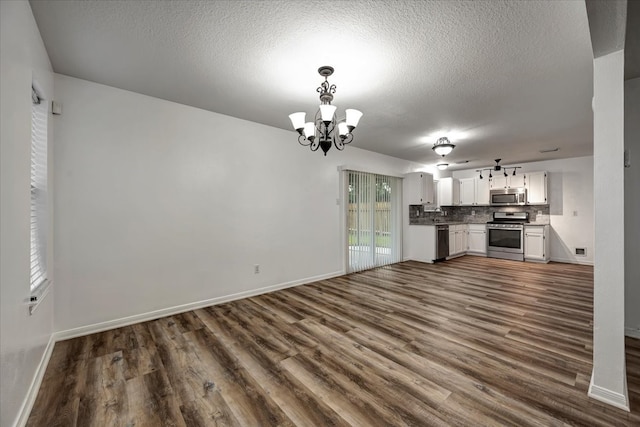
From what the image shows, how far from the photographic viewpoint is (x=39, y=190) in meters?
2.27

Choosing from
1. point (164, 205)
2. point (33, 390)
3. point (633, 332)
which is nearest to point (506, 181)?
point (633, 332)

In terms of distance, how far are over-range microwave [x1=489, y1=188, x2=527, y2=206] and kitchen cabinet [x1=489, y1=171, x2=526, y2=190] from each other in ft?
0.43

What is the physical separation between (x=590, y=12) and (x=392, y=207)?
500 centimetres

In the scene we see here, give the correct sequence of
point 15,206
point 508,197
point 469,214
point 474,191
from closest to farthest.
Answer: point 15,206, point 508,197, point 474,191, point 469,214

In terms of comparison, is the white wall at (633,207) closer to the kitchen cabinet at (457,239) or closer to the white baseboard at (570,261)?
the kitchen cabinet at (457,239)

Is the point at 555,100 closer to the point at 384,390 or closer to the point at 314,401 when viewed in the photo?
the point at 384,390

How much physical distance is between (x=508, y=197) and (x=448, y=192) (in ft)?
4.72

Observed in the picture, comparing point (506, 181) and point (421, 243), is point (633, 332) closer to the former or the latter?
point (421, 243)

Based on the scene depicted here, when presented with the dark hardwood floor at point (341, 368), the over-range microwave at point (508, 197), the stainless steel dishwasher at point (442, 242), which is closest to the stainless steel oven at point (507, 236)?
the over-range microwave at point (508, 197)

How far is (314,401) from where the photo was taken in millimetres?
1717

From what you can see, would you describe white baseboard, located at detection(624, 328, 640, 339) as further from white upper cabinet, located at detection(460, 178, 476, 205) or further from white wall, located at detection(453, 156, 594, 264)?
white upper cabinet, located at detection(460, 178, 476, 205)

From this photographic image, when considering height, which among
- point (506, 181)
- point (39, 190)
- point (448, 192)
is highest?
point (506, 181)

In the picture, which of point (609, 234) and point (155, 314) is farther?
point (155, 314)

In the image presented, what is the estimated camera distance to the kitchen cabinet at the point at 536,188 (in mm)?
6496
